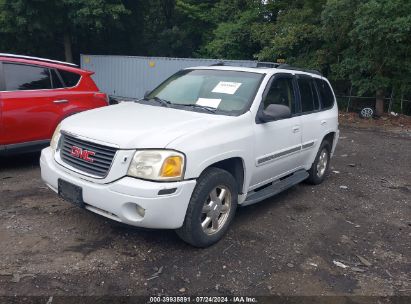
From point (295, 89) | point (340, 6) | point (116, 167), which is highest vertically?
point (340, 6)

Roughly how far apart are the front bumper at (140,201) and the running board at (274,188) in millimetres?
1096

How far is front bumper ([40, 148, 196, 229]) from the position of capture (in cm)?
330

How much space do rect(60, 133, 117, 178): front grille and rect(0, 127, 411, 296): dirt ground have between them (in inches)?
30.0

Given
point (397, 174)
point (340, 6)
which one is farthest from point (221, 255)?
point (340, 6)

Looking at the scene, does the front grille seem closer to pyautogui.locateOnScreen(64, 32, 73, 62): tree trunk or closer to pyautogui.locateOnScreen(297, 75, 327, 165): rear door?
pyautogui.locateOnScreen(297, 75, 327, 165): rear door

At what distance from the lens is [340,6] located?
536 inches

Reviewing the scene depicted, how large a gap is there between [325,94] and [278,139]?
2027 mm

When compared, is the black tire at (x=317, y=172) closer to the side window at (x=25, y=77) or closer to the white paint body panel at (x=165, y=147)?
the white paint body panel at (x=165, y=147)

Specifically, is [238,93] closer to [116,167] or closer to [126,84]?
[116,167]

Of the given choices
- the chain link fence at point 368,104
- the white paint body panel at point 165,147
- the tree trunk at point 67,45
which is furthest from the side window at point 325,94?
the tree trunk at point 67,45

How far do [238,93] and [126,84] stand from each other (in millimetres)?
13637

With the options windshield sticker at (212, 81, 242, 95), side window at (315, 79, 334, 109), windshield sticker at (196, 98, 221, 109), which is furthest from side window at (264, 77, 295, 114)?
side window at (315, 79, 334, 109)

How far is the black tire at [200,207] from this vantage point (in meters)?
3.56

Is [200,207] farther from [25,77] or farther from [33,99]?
[25,77]
